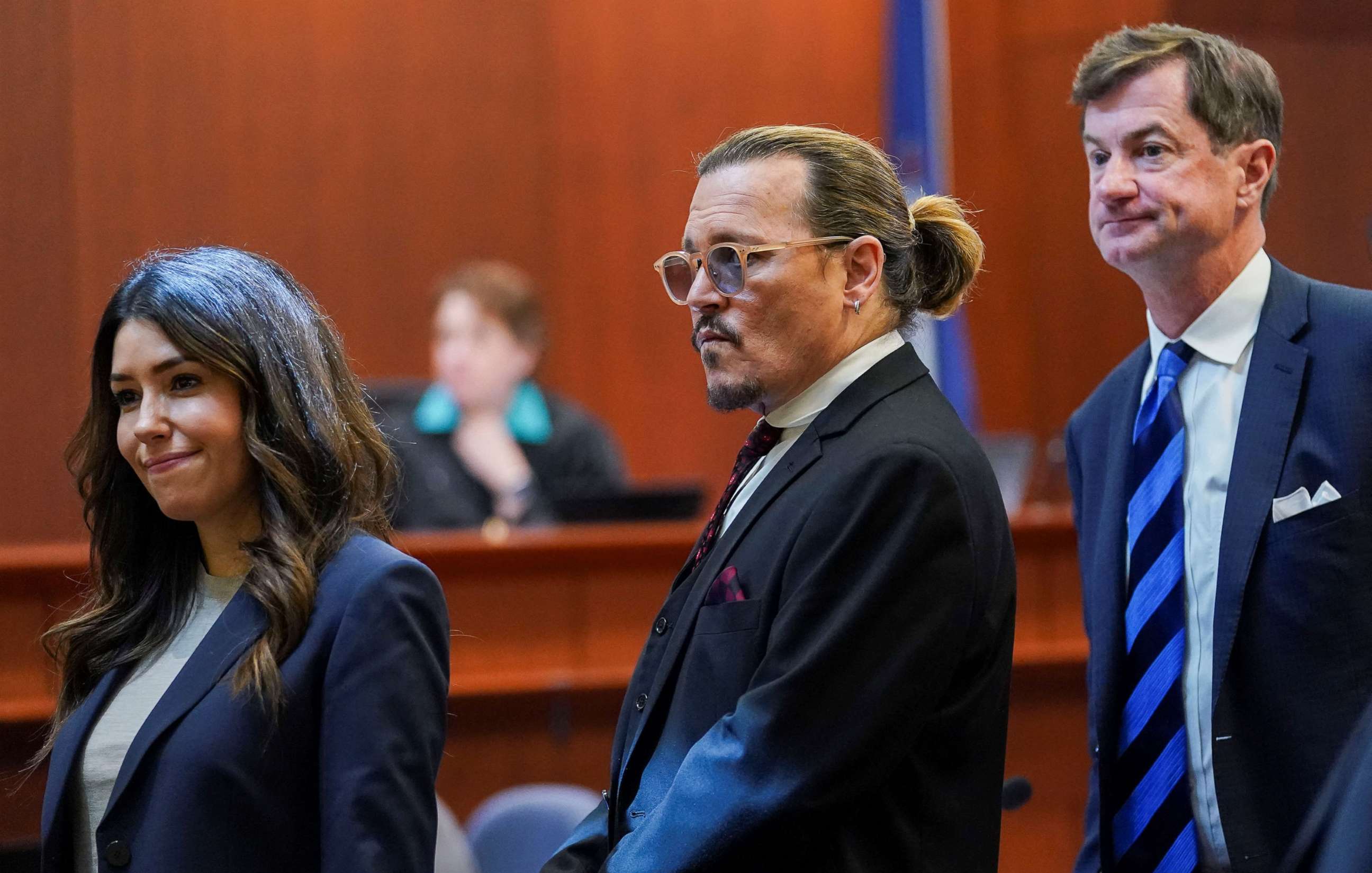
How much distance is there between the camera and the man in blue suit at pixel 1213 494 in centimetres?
210

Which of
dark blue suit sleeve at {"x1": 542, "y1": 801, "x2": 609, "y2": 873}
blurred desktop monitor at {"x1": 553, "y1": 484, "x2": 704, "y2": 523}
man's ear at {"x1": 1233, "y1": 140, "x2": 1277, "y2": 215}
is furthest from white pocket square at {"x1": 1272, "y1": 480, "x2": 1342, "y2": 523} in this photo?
blurred desktop monitor at {"x1": 553, "y1": 484, "x2": 704, "y2": 523}

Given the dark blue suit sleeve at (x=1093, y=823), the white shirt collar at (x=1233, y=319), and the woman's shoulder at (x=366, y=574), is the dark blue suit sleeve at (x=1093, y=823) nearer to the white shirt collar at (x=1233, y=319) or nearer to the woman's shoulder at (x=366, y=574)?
the white shirt collar at (x=1233, y=319)

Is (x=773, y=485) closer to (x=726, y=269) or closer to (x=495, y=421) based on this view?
(x=726, y=269)

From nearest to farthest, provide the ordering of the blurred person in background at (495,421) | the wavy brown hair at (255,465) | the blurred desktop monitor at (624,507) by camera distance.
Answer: the wavy brown hair at (255,465) < the blurred desktop monitor at (624,507) < the blurred person in background at (495,421)

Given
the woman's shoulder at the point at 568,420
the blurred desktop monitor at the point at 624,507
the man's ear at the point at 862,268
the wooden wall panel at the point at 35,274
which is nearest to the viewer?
the man's ear at the point at 862,268

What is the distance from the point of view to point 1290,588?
212 centimetres

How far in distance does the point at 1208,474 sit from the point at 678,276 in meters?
0.87

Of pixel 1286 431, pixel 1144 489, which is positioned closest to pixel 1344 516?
pixel 1286 431

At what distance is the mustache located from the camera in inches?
77.5

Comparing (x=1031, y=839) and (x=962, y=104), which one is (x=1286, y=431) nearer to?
(x=1031, y=839)

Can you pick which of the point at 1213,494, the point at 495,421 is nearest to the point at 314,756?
the point at 1213,494

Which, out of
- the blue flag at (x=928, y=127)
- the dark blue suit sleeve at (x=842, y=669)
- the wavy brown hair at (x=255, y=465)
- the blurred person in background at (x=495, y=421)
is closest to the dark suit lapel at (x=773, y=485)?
the dark blue suit sleeve at (x=842, y=669)

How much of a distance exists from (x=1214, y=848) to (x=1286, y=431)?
24.2 inches

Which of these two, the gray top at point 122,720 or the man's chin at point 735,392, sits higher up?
the man's chin at point 735,392
